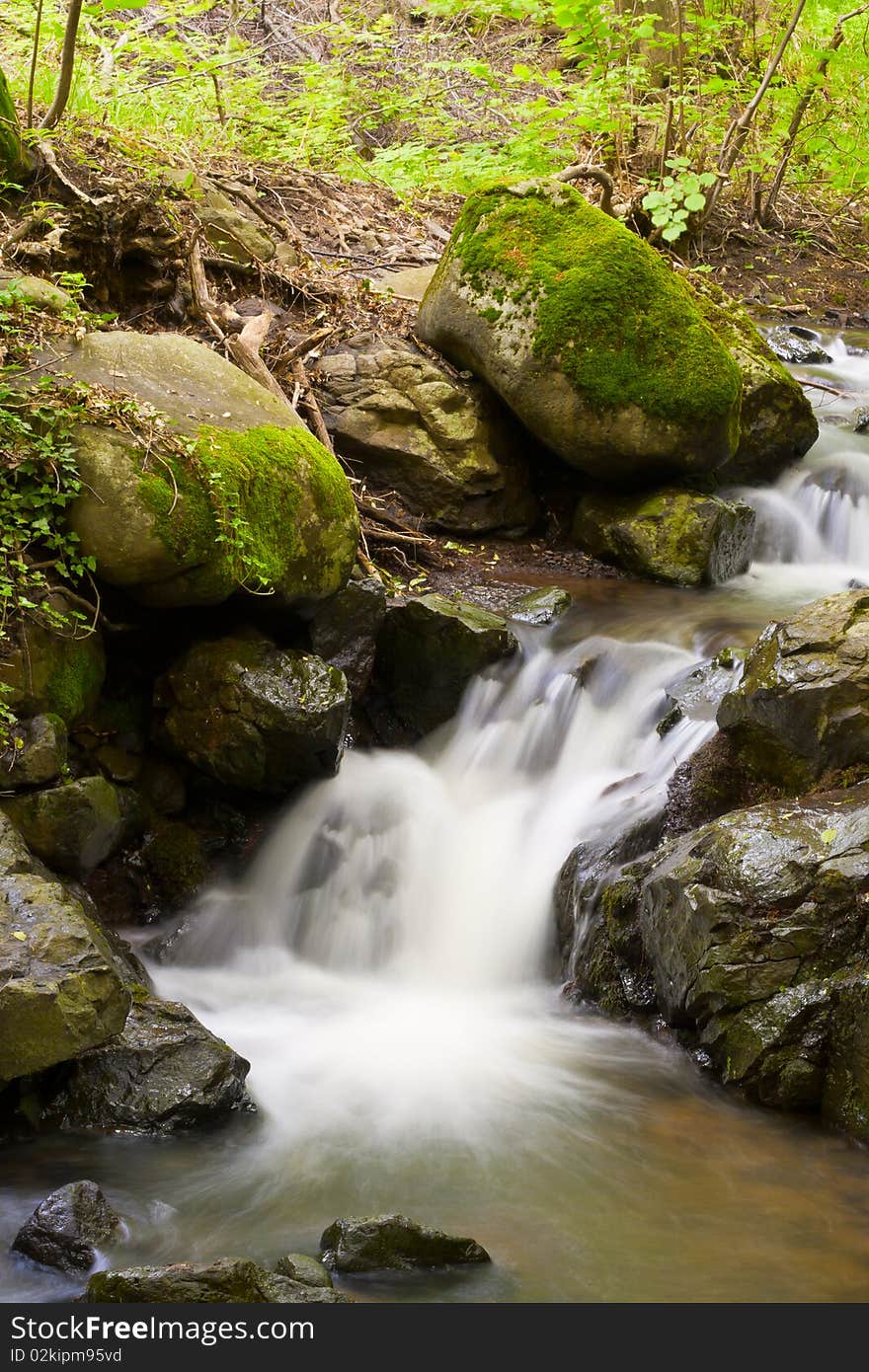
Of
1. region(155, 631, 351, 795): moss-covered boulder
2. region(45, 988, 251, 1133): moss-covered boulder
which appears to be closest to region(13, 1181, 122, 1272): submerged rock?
region(45, 988, 251, 1133): moss-covered boulder

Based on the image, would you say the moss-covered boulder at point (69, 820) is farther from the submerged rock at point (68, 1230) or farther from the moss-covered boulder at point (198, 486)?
the submerged rock at point (68, 1230)

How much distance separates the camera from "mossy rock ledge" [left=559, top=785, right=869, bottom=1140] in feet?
13.5

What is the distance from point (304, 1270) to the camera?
3.13m

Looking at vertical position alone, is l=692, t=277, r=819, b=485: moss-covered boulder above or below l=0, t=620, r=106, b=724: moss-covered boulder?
above

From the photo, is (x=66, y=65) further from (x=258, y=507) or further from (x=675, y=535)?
(x=675, y=535)

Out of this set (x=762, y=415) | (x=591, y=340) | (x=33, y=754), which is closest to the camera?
(x=33, y=754)

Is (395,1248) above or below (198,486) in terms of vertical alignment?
below

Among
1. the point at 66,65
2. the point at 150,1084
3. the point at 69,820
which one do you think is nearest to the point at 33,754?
the point at 69,820

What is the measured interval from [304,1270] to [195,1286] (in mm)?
416

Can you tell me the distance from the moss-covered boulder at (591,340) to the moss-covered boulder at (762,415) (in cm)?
51

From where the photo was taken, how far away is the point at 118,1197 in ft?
12.0

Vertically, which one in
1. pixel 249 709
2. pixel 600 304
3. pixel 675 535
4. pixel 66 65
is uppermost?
pixel 66 65

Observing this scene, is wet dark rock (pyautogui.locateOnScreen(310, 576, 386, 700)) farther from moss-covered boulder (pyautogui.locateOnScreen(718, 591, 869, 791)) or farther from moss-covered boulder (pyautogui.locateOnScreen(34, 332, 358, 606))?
moss-covered boulder (pyautogui.locateOnScreen(718, 591, 869, 791))

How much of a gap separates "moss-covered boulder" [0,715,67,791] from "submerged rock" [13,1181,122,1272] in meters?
2.03
